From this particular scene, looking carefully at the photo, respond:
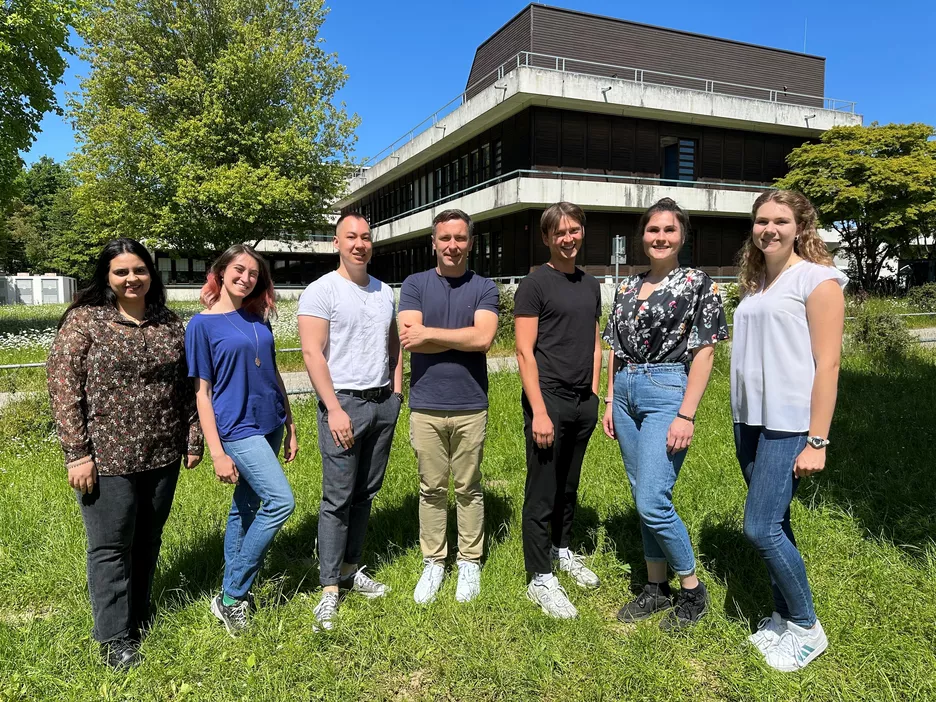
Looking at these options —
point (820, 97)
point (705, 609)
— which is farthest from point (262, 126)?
point (820, 97)

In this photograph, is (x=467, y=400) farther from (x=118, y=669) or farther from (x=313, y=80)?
(x=313, y=80)

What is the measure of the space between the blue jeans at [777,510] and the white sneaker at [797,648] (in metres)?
0.05

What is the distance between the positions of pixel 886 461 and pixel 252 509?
5.55 metres

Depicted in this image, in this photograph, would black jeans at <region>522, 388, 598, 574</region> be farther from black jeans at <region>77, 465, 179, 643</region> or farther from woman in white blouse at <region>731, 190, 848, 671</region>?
black jeans at <region>77, 465, 179, 643</region>

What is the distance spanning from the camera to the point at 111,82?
23.8m

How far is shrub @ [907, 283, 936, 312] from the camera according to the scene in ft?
66.4

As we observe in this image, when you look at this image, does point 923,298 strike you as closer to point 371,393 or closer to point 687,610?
point 687,610

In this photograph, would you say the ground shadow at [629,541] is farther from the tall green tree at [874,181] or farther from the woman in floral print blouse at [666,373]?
the tall green tree at [874,181]

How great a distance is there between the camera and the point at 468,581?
358 cm

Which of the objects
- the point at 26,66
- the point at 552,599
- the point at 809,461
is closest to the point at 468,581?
the point at 552,599

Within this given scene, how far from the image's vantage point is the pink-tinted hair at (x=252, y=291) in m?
3.30

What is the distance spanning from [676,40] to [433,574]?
32.1m

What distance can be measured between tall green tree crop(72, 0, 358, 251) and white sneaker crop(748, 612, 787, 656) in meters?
23.3

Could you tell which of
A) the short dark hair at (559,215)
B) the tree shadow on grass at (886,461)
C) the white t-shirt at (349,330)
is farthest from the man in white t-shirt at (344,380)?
the tree shadow on grass at (886,461)
